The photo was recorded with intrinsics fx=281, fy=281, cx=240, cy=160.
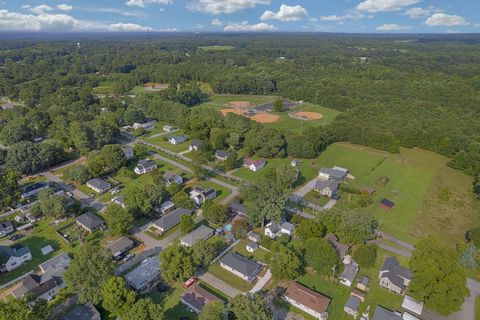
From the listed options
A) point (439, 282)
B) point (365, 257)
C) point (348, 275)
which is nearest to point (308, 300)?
point (348, 275)

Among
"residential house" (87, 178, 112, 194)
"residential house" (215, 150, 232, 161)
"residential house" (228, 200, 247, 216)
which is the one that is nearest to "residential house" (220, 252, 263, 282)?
"residential house" (228, 200, 247, 216)

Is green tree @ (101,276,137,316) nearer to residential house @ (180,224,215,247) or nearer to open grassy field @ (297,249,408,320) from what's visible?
residential house @ (180,224,215,247)

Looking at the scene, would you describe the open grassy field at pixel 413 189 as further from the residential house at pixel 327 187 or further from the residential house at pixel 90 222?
the residential house at pixel 90 222

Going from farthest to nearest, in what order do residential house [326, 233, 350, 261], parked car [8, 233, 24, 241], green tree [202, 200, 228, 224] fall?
green tree [202, 200, 228, 224]
parked car [8, 233, 24, 241]
residential house [326, 233, 350, 261]

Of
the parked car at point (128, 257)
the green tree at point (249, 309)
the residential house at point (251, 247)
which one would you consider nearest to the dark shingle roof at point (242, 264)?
the residential house at point (251, 247)

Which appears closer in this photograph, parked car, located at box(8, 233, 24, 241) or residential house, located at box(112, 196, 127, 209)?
parked car, located at box(8, 233, 24, 241)

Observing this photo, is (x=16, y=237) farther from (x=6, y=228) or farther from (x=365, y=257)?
(x=365, y=257)
